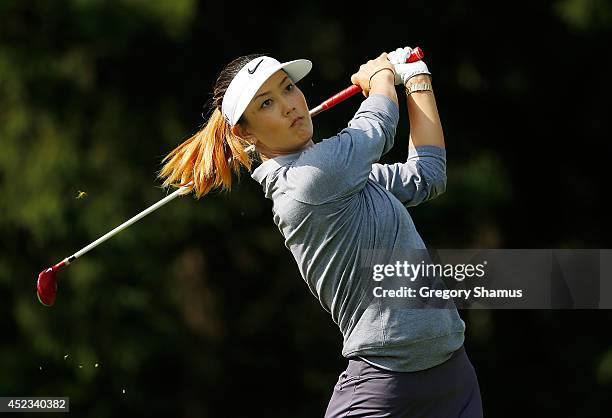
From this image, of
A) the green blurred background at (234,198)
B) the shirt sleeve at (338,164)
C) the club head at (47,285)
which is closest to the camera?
the shirt sleeve at (338,164)

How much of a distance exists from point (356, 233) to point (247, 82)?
0.43 metres

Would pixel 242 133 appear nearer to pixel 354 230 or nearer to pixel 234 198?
pixel 354 230

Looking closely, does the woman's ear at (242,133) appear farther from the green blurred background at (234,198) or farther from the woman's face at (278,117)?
the green blurred background at (234,198)

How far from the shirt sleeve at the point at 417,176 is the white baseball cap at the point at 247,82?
1.06ft

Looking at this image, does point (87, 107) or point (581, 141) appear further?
point (581, 141)

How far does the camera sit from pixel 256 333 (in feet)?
26.3

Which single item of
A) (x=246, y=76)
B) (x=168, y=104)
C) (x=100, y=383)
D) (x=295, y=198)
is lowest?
(x=295, y=198)

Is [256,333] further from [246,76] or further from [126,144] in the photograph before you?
[246,76]

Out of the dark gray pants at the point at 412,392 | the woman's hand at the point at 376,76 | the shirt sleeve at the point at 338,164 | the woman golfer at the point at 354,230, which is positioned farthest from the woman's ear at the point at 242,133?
the dark gray pants at the point at 412,392

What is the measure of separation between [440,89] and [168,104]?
164cm

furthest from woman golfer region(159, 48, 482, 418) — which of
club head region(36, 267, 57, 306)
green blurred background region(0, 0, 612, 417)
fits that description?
green blurred background region(0, 0, 612, 417)

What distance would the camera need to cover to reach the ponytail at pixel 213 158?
3012 millimetres

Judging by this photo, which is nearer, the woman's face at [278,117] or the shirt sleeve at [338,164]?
the shirt sleeve at [338,164]

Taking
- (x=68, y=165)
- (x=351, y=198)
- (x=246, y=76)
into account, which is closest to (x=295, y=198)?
(x=351, y=198)
